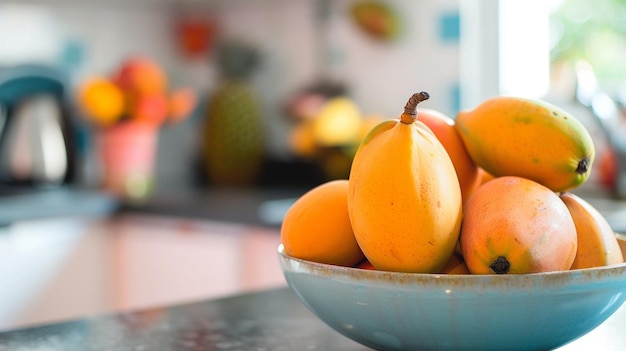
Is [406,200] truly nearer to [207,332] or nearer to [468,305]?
[468,305]

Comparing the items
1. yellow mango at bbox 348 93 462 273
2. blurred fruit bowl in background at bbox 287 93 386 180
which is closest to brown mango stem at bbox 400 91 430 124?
yellow mango at bbox 348 93 462 273

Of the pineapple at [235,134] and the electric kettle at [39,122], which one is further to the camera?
the pineapple at [235,134]

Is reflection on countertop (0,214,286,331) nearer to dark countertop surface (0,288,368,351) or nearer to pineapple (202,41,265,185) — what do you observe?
pineapple (202,41,265,185)

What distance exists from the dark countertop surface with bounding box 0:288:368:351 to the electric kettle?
1.55 metres

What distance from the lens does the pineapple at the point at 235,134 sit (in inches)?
112

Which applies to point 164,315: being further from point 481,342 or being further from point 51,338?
point 481,342

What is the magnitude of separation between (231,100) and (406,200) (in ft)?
7.44

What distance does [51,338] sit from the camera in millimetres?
854

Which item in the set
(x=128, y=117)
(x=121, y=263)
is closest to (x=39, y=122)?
(x=128, y=117)

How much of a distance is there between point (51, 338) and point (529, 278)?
475 mm

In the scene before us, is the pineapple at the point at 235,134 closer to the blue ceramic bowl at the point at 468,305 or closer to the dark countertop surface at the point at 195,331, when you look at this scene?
the dark countertop surface at the point at 195,331

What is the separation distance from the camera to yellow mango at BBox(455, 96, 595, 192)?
68 cm

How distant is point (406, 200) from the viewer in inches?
23.8

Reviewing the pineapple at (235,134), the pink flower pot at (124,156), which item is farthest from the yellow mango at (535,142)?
the pineapple at (235,134)
